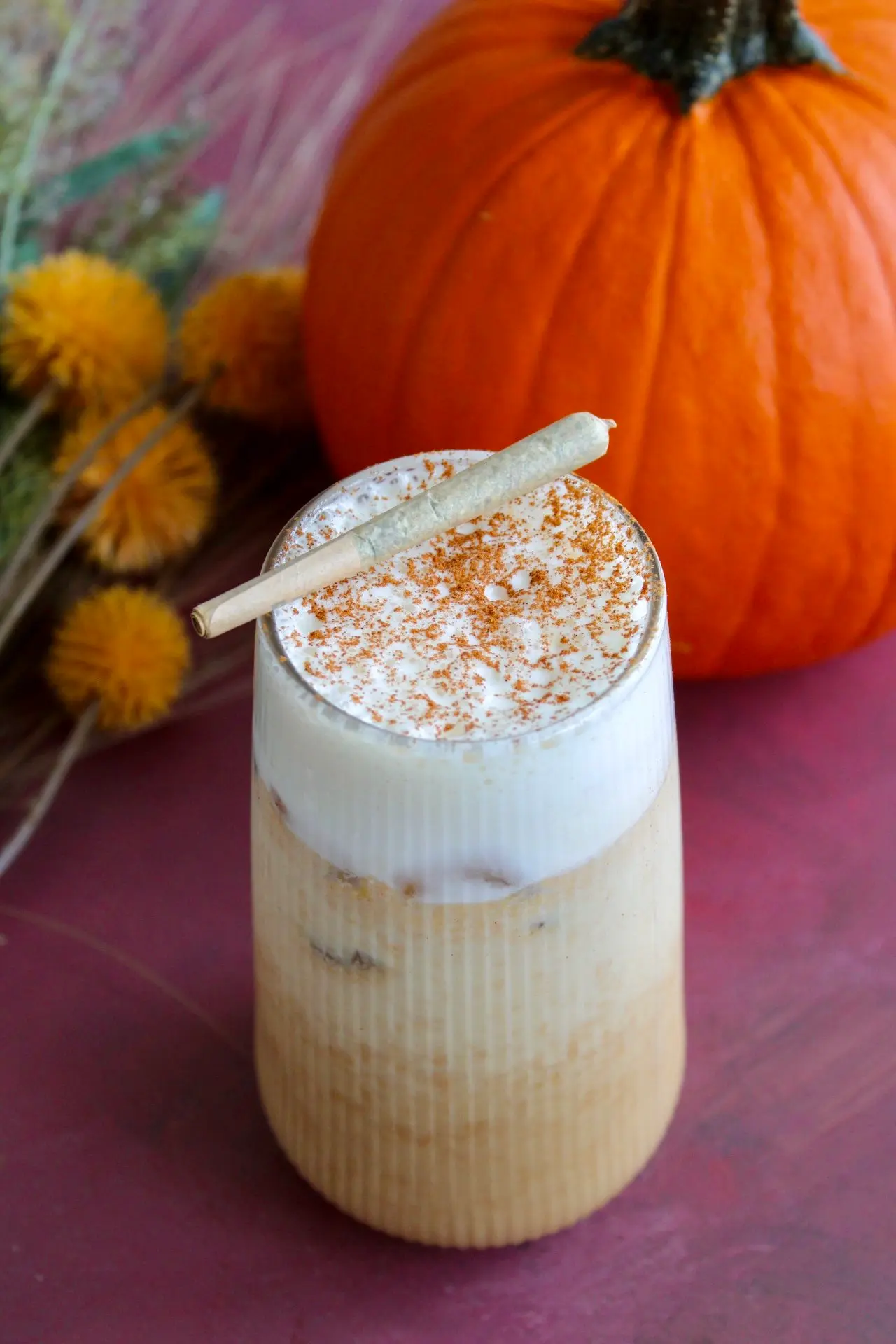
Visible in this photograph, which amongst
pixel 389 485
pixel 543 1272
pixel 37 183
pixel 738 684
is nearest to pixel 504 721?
pixel 389 485

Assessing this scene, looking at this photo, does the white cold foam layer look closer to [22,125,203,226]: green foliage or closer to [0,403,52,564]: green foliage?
[0,403,52,564]: green foliage

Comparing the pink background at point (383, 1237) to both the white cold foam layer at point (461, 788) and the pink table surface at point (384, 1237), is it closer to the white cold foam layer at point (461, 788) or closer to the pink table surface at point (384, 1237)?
the pink table surface at point (384, 1237)

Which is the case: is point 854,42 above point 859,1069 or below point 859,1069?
above

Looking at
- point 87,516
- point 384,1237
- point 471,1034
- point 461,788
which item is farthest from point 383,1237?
point 87,516

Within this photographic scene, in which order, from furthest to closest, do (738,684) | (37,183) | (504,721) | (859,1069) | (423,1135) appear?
1. (37,183)
2. (738,684)
3. (859,1069)
4. (423,1135)
5. (504,721)

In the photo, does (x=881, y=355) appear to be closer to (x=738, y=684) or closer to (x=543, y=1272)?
(x=738, y=684)

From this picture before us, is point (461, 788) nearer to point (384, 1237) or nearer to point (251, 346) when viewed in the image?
point (384, 1237)

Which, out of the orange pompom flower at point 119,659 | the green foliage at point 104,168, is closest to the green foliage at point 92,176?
the green foliage at point 104,168
